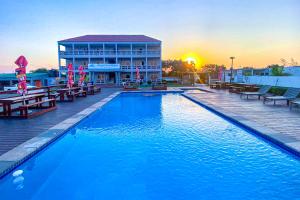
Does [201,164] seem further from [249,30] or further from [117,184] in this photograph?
[249,30]

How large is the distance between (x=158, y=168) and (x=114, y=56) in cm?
3654

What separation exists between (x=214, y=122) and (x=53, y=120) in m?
6.17

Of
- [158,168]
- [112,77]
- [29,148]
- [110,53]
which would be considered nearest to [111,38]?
[110,53]

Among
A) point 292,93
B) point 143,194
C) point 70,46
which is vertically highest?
point 70,46

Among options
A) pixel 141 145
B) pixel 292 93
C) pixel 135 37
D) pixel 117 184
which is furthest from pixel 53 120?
pixel 135 37

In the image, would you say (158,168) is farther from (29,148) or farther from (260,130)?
(260,130)

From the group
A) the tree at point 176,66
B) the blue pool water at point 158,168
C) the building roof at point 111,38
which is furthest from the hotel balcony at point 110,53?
the blue pool water at point 158,168

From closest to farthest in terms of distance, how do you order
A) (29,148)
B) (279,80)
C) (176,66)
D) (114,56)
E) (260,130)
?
(29,148) → (260,130) → (279,80) → (114,56) → (176,66)

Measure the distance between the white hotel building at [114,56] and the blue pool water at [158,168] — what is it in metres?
32.2

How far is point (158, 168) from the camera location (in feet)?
15.9

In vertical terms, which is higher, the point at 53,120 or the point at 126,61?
the point at 126,61

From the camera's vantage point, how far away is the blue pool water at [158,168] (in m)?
3.87

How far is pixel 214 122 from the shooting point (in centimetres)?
880

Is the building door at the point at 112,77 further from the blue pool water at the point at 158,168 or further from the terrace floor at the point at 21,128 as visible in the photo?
the blue pool water at the point at 158,168
